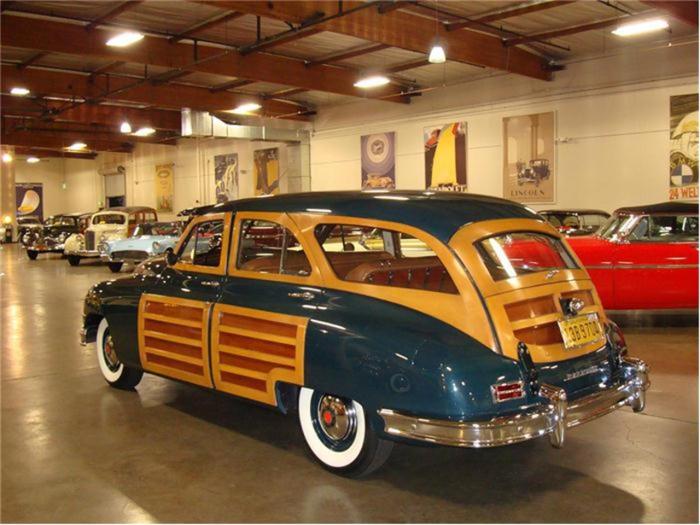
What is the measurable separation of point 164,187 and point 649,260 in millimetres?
25840

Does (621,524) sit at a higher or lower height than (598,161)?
lower

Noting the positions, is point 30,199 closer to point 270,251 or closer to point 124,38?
point 124,38

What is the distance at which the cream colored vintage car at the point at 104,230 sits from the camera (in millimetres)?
20047

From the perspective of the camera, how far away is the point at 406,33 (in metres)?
13.0

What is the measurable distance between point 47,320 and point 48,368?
3360mm

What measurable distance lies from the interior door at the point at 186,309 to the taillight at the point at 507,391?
213 centimetres

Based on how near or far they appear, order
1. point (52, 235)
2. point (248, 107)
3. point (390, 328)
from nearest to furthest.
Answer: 1. point (390, 328)
2. point (248, 107)
3. point (52, 235)

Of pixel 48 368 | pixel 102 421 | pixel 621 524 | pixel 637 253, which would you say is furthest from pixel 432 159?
pixel 621 524

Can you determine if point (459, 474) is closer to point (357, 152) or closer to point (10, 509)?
point (10, 509)

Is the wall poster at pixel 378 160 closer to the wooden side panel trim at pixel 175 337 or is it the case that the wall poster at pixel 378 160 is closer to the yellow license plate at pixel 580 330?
the wooden side panel trim at pixel 175 337

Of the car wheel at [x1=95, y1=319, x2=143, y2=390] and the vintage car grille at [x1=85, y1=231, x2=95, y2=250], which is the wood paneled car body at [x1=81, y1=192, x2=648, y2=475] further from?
the vintage car grille at [x1=85, y1=231, x2=95, y2=250]

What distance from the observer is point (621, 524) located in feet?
11.3

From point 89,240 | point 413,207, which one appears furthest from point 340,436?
point 89,240

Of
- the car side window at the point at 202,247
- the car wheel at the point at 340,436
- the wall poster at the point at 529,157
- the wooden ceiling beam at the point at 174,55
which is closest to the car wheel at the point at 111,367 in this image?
the car side window at the point at 202,247
